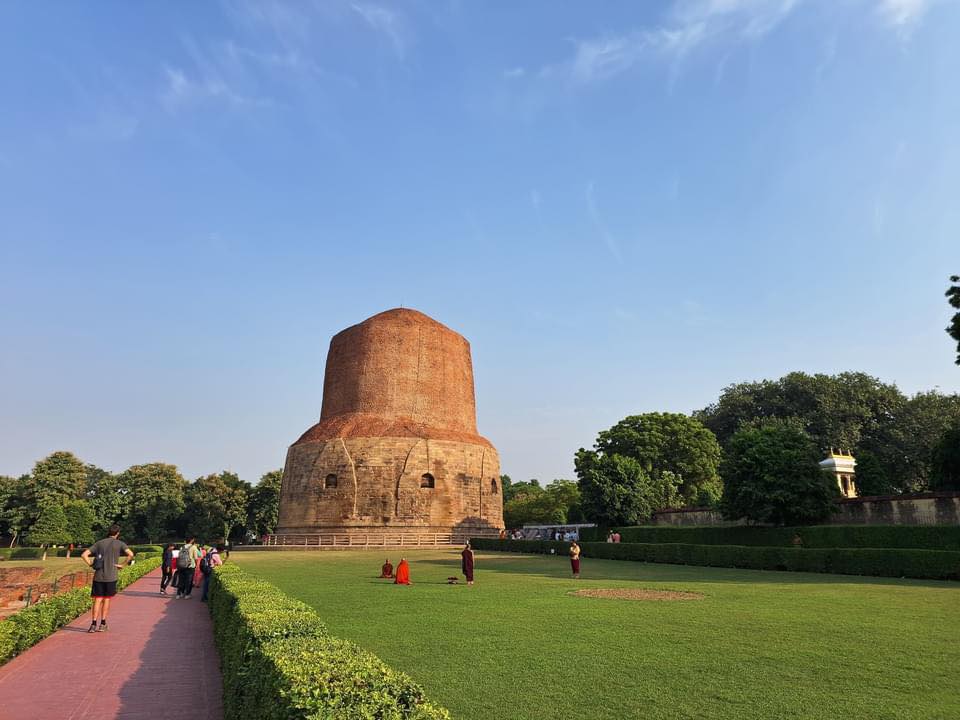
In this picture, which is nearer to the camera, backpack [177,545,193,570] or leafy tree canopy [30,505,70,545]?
backpack [177,545,193,570]

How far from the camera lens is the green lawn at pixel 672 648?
5332 mm

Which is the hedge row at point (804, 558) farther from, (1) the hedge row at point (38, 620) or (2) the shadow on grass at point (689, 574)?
(1) the hedge row at point (38, 620)

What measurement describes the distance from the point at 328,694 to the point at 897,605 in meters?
11.5

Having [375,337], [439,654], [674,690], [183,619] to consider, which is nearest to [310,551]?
[375,337]

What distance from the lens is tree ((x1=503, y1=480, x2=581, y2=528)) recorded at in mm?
61531

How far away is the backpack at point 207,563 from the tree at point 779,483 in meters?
18.6

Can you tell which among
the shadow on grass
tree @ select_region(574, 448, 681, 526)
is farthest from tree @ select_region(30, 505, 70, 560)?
tree @ select_region(574, 448, 681, 526)

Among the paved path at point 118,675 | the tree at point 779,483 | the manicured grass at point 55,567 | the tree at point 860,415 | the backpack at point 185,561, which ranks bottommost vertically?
the manicured grass at point 55,567

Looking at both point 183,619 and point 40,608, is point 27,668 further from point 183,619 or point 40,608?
point 183,619

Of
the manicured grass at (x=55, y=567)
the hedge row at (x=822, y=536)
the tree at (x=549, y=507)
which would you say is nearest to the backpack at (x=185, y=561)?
the manicured grass at (x=55, y=567)

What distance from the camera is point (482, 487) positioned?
143ft

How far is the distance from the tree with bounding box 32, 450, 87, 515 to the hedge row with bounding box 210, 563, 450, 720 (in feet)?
207

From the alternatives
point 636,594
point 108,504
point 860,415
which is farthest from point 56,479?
point 860,415

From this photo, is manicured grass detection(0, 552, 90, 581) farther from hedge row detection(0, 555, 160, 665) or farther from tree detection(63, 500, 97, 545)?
tree detection(63, 500, 97, 545)
